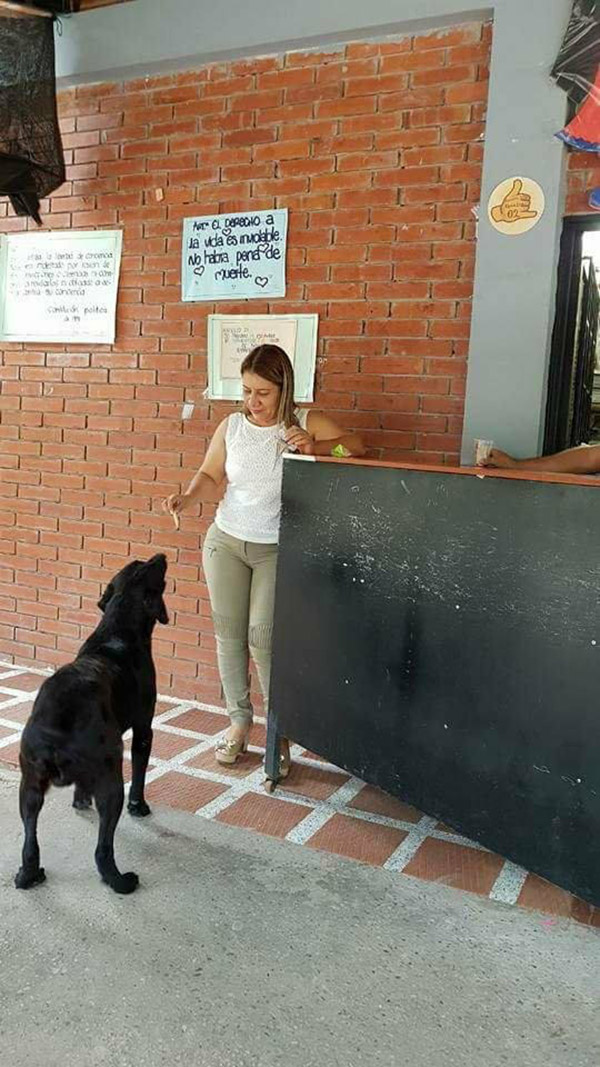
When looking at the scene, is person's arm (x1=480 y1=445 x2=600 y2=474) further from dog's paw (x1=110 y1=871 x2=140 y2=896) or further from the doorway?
dog's paw (x1=110 y1=871 x2=140 y2=896)

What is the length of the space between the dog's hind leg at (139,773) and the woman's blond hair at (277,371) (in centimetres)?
141

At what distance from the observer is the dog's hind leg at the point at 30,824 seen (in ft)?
8.29

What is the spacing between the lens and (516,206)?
346 centimetres

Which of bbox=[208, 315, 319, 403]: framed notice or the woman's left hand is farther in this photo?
bbox=[208, 315, 319, 403]: framed notice

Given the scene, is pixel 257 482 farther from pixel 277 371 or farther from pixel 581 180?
pixel 581 180

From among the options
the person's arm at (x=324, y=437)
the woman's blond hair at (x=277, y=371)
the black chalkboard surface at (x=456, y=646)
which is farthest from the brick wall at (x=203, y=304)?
the black chalkboard surface at (x=456, y=646)

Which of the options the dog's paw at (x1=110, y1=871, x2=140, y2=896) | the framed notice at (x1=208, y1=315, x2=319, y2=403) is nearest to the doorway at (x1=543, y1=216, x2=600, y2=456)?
the framed notice at (x1=208, y1=315, x2=319, y2=403)

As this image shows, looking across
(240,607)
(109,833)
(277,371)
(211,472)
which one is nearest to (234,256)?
(277,371)

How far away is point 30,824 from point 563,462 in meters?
2.33

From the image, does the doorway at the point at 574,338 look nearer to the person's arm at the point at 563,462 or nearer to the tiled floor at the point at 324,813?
the person's arm at the point at 563,462

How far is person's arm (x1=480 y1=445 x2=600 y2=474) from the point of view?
10.2 ft

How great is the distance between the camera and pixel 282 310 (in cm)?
412

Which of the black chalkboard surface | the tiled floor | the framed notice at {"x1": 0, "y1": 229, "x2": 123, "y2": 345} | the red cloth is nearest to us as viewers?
the black chalkboard surface

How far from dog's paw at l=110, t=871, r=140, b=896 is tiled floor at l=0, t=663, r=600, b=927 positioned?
23.3 inches
